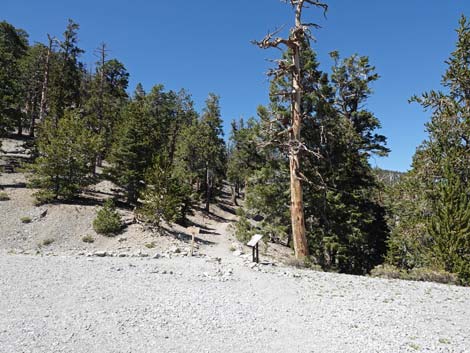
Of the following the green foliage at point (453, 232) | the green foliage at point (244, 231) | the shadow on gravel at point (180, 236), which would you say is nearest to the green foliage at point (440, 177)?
the green foliage at point (453, 232)

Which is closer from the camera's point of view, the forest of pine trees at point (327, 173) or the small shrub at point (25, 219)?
the forest of pine trees at point (327, 173)

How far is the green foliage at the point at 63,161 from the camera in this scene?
20.5 metres

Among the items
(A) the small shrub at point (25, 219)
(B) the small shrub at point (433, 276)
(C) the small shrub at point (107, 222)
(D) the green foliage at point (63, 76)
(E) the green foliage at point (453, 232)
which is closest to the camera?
(B) the small shrub at point (433, 276)

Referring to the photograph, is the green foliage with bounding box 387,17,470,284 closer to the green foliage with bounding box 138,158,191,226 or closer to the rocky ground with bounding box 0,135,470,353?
the rocky ground with bounding box 0,135,470,353

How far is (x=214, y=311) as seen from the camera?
5844 millimetres

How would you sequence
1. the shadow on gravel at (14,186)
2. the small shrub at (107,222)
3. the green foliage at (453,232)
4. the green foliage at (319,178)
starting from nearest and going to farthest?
→ the green foliage at (453,232)
the green foliage at (319,178)
the small shrub at (107,222)
the shadow on gravel at (14,186)

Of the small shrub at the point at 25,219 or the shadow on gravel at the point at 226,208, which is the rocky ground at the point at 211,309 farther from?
the shadow on gravel at the point at 226,208

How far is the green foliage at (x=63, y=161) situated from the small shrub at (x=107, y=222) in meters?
4.06

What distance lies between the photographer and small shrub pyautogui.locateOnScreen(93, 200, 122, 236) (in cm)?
1880

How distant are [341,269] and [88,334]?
13799mm

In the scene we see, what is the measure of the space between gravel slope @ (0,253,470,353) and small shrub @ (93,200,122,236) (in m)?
9.98

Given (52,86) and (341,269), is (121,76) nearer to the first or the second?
(52,86)

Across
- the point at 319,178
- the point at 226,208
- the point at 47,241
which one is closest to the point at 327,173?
the point at 319,178

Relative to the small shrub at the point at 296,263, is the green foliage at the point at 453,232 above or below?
above
